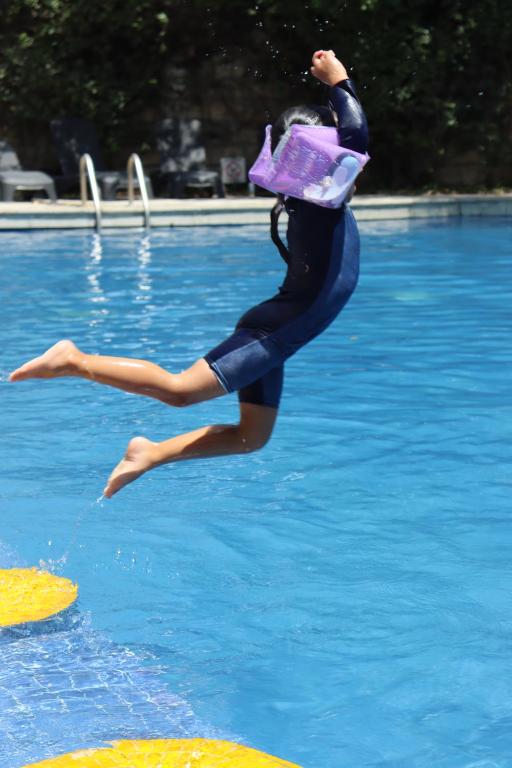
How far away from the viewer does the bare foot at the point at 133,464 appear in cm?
403

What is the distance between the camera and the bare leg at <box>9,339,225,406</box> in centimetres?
391

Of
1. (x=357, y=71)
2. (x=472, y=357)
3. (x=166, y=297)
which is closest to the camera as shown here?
(x=472, y=357)


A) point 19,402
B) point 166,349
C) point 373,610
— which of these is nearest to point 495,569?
point 373,610

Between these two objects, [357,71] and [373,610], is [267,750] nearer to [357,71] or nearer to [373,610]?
[373,610]

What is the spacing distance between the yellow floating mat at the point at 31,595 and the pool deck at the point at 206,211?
12.2 metres

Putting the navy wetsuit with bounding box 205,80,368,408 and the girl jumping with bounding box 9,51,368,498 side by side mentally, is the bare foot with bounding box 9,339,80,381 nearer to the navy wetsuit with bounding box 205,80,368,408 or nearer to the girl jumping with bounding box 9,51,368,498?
the girl jumping with bounding box 9,51,368,498

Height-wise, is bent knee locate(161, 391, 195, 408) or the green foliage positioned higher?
the green foliage

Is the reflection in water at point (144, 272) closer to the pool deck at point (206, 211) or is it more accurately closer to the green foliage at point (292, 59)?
the pool deck at point (206, 211)

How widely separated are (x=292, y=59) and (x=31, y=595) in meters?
18.4

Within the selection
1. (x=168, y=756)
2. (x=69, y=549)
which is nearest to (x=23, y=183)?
(x=69, y=549)

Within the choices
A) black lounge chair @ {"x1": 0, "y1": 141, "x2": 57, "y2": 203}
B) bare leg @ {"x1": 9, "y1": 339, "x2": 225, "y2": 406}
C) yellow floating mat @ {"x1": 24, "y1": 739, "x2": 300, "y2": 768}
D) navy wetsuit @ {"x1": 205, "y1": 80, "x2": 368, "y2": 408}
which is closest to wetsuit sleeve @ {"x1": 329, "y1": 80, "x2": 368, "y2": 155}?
navy wetsuit @ {"x1": 205, "y1": 80, "x2": 368, "y2": 408}

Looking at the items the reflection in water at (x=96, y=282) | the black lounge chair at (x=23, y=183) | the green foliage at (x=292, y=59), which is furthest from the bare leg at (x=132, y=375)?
the green foliage at (x=292, y=59)

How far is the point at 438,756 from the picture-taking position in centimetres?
294

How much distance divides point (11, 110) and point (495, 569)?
18063 millimetres
